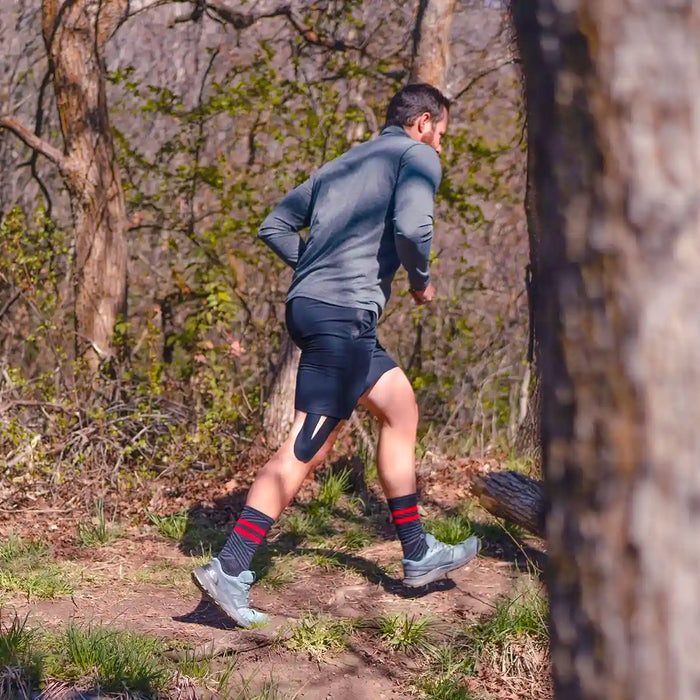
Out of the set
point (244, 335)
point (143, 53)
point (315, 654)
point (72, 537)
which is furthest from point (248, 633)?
point (143, 53)

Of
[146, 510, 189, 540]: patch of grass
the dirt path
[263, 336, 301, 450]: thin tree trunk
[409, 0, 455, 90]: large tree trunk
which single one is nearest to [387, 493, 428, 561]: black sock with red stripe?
the dirt path

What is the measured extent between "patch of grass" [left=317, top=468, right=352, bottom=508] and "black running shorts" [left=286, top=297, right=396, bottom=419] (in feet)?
5.27

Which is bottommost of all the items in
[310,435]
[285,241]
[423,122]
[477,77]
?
[310,435]

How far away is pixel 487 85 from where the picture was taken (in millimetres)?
7469

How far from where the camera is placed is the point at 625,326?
1472mm

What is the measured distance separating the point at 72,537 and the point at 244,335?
7.58ft

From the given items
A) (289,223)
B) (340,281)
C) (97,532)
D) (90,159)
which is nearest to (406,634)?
(340,281)

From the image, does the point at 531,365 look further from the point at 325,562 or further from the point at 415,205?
the point at 415,205

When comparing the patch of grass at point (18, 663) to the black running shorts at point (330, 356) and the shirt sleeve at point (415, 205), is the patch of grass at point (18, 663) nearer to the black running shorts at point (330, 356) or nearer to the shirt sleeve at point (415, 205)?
the black running shorts at point (330, 356)

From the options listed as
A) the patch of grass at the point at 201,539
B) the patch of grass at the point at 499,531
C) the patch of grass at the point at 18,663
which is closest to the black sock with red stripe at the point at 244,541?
the patch of grass at the point at 18,663

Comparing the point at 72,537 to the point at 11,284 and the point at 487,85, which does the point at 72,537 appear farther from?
the point at 487,85

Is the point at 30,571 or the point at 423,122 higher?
the point at 423,122

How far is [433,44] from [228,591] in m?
3.72

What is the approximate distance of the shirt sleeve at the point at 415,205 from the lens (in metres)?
3.84
